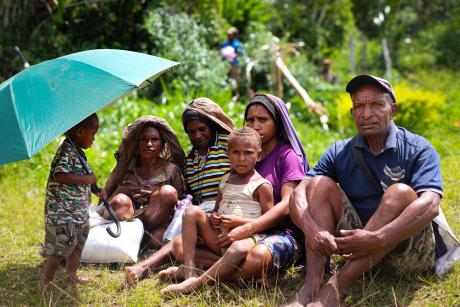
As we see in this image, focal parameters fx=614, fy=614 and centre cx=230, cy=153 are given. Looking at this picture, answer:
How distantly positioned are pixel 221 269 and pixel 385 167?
126 cm

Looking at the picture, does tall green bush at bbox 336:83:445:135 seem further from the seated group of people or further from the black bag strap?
the black bag strap

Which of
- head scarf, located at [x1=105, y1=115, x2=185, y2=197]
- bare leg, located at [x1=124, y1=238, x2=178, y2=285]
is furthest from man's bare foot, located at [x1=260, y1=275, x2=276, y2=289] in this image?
head scarf, located at [x1=105, y1=115, x2=185, y2=197]

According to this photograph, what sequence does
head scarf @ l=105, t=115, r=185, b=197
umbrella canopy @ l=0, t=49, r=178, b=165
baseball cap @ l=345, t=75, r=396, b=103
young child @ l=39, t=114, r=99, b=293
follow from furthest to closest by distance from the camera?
head scarf @ l=105, t=115, r=185, b=197
young child @ l=39, t=114, r=99, b=293
baseball cap @ l=345, t=75, r=396, b=103
umbrella canopy @ l=0, t=49, r=178, b=165

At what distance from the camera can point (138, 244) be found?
483 centimetres

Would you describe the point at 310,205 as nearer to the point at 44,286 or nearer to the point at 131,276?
the point at 131,276

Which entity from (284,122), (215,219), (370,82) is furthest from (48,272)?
(370,82)

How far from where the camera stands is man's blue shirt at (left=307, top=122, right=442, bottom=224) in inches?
150

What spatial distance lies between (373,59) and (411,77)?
120 inches

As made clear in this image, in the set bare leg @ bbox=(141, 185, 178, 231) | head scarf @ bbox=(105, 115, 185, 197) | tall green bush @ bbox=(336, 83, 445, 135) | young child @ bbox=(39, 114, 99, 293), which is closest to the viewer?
young child @ bbox=(39, 114, 99, 293)

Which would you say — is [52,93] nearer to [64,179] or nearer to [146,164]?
[64,179]

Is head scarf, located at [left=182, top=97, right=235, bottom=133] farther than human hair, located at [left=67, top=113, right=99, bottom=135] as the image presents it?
Yes

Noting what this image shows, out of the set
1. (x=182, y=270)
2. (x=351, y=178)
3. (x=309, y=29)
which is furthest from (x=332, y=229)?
(x=309, y=29)

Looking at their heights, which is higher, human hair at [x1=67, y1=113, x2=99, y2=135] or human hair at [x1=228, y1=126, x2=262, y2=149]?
human hair at [x1=67, y1=113, x2=99, y2=135]

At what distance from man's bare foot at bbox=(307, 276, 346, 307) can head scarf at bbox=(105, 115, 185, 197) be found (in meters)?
1.97
